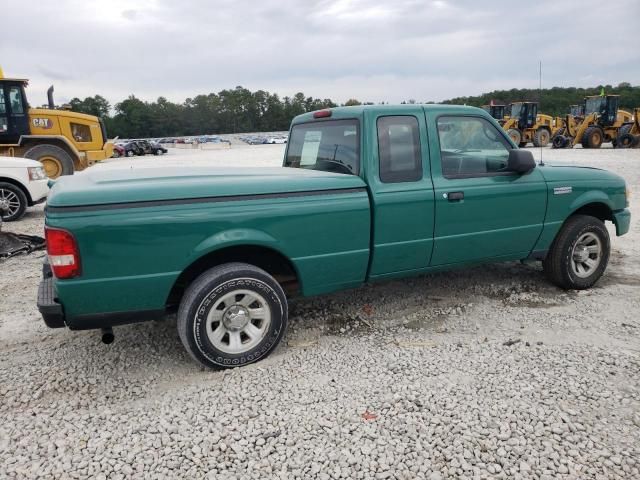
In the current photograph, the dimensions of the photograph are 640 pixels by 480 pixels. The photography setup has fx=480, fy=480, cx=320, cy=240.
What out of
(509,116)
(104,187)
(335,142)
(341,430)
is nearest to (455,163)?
(335,142)

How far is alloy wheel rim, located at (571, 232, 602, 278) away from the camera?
485 centimetres

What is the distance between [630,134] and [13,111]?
1049 inches

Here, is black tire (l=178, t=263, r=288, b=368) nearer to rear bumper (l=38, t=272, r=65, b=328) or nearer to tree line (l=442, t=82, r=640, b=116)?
rear bumper (l=38, t=272, r=65, b=328)

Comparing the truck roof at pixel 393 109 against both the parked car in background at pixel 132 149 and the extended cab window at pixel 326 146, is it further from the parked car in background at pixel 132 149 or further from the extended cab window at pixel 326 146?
the parked car in background at pixel 132 149

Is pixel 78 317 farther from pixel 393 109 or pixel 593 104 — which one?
pixel 593 104

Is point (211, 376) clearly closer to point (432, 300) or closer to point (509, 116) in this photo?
point (432, 300)

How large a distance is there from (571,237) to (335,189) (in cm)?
265

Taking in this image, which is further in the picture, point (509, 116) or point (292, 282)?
point (509, 116)

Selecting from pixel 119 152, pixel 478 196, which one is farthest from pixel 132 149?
pixel 478 196

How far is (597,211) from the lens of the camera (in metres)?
5.07

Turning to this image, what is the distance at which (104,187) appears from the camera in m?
3.06

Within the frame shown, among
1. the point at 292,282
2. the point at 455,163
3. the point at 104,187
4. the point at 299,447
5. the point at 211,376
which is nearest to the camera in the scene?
the point at 299,447

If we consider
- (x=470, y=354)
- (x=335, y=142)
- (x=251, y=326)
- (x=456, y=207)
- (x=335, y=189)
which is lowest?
(x=470, y=354)

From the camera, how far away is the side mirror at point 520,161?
4.20 meters
